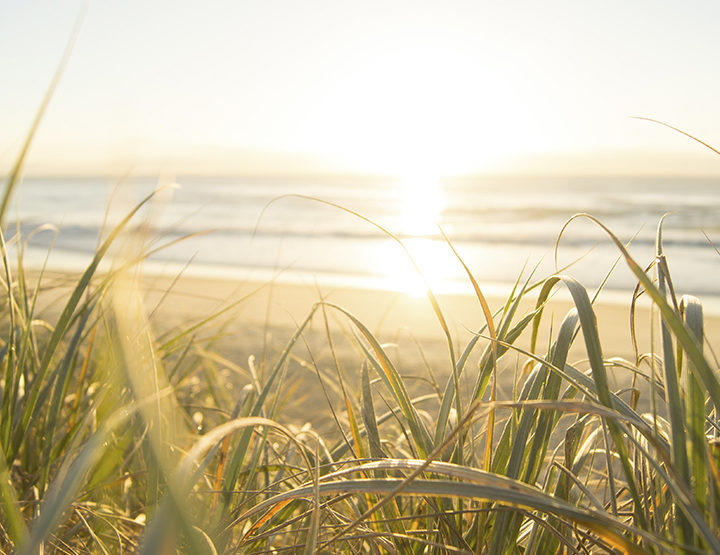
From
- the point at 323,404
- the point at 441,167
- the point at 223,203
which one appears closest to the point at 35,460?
the point at 323,404

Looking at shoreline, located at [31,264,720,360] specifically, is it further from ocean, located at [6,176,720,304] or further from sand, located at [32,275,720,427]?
ocean, located at [6,176,720,304]

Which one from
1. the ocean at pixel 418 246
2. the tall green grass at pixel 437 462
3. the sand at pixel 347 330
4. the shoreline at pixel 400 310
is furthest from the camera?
the ocean at pixel 418 246

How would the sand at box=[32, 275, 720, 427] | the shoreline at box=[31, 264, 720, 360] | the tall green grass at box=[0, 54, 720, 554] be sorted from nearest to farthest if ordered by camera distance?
1. the tall green grass at box=[0, 54, 720, 554]
2. the sand at box=[32, 275, 720, 427]
3. the shoreline at box=[31, 264, 720, 360]

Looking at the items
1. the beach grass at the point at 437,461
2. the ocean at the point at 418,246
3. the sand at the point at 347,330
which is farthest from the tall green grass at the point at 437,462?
the ocean at the point at 418,246

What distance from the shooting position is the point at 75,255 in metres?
9.16

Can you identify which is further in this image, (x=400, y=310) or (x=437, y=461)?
(x=400, y=310)

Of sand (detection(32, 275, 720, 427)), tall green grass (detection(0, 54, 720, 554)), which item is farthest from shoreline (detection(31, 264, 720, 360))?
tall green grass (detection(0, 54, 720, 554))

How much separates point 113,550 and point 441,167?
4962 cm

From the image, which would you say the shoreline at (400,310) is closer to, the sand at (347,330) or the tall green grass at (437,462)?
the sand at (347,330)

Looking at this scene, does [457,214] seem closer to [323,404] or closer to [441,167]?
[323,404]

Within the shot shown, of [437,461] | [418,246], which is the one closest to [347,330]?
[437,461]

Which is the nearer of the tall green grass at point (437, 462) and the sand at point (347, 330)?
the tall green grass at point (437, 462)

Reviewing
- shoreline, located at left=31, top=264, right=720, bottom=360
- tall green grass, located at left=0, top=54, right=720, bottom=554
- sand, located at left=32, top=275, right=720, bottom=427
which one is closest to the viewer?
tall green grass, located at left=0, top=54, right=720, bottom=554

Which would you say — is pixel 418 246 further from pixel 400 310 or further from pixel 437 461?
pixel 437 461
